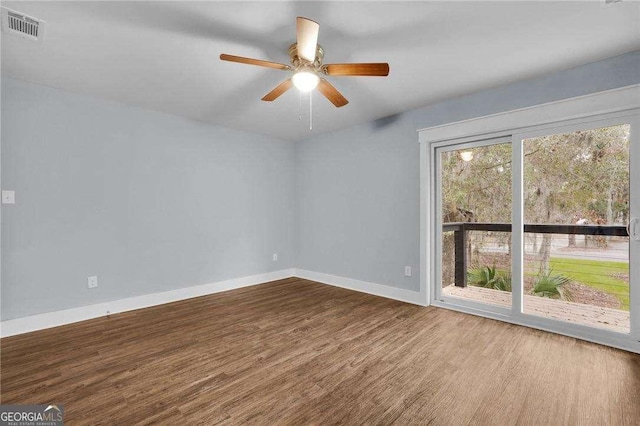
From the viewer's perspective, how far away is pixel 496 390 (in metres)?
1.89

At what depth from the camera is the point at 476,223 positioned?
339 centimetres

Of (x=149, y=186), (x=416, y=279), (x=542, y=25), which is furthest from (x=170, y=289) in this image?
(x=542, y=25)

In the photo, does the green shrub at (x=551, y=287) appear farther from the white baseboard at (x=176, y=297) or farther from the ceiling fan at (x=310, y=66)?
the ceiling fan at (x=310, y=66)

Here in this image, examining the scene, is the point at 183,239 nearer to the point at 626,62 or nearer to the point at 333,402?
the point at 333,402

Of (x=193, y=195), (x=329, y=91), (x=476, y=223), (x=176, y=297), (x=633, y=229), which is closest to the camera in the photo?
(x=633, y=229)

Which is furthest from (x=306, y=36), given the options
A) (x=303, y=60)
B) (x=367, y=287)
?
(x=367, y=287)

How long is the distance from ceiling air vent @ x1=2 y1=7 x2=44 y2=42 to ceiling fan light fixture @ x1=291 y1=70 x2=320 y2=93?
1.73 m

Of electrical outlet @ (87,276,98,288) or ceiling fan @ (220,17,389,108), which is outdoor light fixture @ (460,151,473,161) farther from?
electrical outlet @ (87,276,98,288)

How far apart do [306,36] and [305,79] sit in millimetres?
448

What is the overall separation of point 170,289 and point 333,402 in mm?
2820

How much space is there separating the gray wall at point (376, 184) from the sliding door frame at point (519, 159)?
10 centimetres

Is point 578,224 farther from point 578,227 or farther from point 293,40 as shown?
point 293,40

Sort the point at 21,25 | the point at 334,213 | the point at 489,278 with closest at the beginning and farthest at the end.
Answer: the point at 21,25, the point at 489,278, the point at 334,213

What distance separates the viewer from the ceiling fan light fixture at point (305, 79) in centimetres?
223
